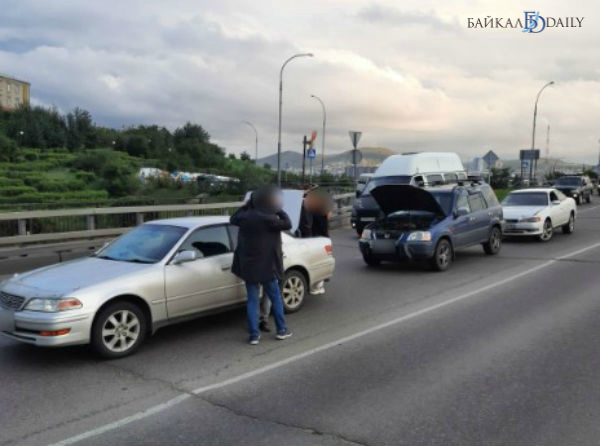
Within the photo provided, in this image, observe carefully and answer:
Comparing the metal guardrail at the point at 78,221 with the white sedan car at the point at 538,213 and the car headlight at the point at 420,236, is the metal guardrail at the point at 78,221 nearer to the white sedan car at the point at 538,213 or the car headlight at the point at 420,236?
the car headlight at the point at 420,236

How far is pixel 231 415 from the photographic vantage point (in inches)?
176

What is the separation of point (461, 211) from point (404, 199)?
133 cm

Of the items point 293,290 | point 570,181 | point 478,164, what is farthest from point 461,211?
point 570,181

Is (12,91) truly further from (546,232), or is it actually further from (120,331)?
(120,331)

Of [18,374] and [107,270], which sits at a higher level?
[107,270]

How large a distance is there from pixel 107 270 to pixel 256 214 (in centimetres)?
171

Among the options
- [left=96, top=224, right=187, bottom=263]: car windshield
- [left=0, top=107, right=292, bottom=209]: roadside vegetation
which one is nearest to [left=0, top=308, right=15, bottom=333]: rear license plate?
[left=96, top=224, right=187, bottom=263]: car windshield

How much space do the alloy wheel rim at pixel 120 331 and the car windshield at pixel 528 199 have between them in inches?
561

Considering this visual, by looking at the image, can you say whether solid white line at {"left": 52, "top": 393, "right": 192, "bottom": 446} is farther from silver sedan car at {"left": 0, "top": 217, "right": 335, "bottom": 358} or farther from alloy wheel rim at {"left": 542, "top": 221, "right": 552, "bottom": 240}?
alloy wheel rim at {"left": 542, "top": 221, "right": 552, "bottom": 240}

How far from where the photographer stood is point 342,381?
5.19 m

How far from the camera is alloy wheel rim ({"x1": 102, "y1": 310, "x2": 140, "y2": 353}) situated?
5871mm

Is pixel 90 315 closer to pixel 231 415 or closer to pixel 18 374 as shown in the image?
pixel 18 374

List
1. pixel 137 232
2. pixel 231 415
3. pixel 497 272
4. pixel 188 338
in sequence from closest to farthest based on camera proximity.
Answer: pixel 231 415
pixel 188 338
pixel 137 232
pixel 497 272

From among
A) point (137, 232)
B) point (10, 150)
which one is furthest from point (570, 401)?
point (10, 150)
